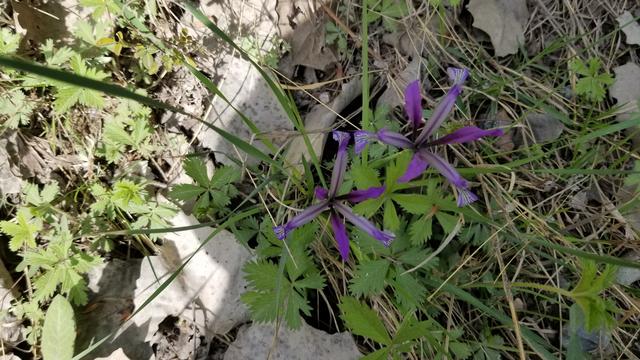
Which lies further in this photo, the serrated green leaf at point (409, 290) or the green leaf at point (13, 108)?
the green leaf at point (13, 108)

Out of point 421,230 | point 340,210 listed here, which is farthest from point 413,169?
point 421,230

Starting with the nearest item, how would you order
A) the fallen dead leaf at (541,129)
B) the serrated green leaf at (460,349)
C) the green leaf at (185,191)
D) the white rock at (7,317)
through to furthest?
the serrated green leaf at (460,349)
the green leaf at (185,191)
the white rock at (7,317)
the fallen dead leaf at (541,129)

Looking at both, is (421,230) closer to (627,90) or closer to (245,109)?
(245,109)

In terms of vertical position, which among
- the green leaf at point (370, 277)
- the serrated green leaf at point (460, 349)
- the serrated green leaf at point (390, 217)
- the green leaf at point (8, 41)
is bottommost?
the serrated green leaf at point (460, 349)

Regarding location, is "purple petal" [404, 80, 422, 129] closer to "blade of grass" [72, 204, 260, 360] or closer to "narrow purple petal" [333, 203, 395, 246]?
"narrow purple petal" [333, 203, 395, 246]

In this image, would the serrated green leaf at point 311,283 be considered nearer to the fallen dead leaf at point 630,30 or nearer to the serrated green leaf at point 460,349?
the serrated green leaf at point 460,349

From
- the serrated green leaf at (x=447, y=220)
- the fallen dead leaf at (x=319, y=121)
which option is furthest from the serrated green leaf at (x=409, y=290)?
the fallen dead leaf at (x=319, y=121)

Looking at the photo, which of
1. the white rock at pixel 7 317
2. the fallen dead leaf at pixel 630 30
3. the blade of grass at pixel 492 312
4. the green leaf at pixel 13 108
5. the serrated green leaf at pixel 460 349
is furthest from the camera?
the fallen dead leaf at pixel 630 30

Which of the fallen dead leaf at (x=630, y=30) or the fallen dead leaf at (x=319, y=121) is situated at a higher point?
the fallen dead leaf at (x=319, y=121)
